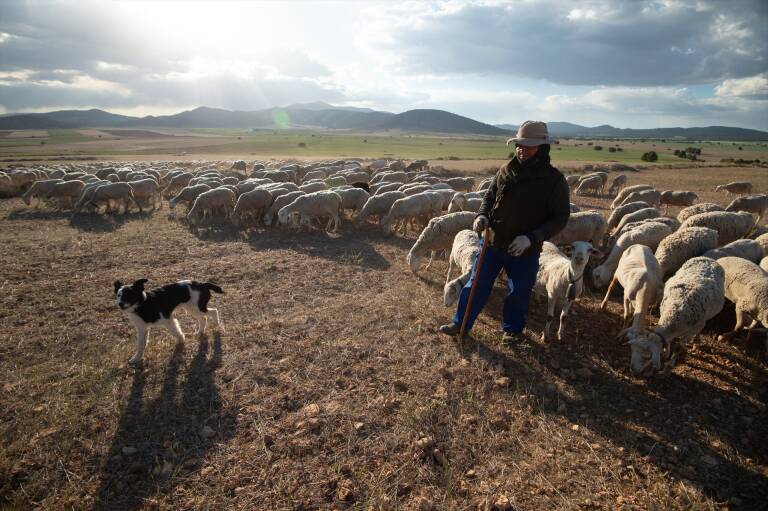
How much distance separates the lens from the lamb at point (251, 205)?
49.6ft

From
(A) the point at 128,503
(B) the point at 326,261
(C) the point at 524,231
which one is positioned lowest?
(A) the point at 128,503

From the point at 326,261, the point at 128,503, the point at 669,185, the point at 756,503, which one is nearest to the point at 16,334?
the point at 128,503

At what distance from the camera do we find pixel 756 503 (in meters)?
3.39

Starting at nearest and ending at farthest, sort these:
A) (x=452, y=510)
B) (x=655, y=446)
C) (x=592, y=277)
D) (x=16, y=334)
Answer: (x=452, y=510), (x=655, y=446), (x=16, y=334), (x=592, y=277)

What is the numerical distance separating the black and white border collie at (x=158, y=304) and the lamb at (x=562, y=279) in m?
5.67

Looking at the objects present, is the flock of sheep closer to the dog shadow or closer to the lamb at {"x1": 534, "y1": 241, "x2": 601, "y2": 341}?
the lamb at {"x1": 534, "y1": 241, "x2": 601, "y2": 341}

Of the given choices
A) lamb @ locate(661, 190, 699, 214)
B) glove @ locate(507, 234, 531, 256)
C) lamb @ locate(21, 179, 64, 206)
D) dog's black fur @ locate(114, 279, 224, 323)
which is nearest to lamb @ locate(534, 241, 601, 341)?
glove @ locate(507, 234, 531, 256)

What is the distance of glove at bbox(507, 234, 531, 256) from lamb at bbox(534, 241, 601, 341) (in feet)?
4.75

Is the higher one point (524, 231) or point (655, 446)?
point (524, 231)

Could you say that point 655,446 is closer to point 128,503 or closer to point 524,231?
point 524,231

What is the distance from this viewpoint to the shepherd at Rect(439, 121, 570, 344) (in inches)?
190

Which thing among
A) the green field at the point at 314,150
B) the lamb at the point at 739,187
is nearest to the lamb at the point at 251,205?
the lamb at the point at 739,187

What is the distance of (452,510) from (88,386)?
4.93 metres

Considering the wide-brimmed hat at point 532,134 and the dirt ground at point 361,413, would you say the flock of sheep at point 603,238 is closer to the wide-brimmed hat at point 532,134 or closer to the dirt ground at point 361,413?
the dirt ground at point 361,413
